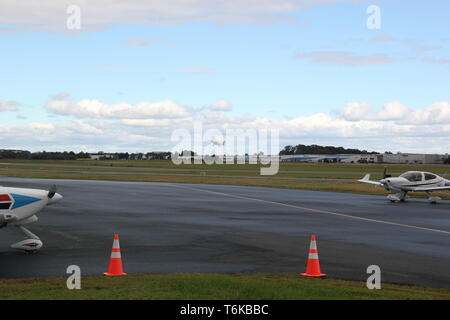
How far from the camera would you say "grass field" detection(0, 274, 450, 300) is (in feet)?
32.0

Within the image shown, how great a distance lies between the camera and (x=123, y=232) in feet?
64.8

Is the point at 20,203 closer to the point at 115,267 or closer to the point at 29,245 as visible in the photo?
the point at 29,245

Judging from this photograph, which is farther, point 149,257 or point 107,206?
point 107,206

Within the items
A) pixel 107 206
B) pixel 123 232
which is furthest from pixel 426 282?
pixel 107 206

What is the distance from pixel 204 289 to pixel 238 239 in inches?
330

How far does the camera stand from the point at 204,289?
1016 cm

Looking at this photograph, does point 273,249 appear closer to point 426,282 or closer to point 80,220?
point 426,282

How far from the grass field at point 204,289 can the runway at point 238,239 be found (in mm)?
1126

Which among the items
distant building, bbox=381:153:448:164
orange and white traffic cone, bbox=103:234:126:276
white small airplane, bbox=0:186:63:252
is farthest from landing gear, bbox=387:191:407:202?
distant building, bbox=381:153:448:164

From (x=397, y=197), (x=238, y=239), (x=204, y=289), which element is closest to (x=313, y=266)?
(x=204, y=289)

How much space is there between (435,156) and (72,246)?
186660 mm

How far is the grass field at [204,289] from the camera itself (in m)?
9.76

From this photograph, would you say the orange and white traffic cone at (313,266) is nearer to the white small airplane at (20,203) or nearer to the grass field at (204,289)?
the grass field at (204,289)
